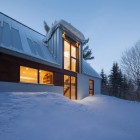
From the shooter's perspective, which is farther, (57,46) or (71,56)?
(71,56)

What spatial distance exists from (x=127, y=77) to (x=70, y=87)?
19531 mm

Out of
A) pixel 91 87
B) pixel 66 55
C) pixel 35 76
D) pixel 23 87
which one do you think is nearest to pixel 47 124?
pixel 23 87

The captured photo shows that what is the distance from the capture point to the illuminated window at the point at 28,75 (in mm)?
10522

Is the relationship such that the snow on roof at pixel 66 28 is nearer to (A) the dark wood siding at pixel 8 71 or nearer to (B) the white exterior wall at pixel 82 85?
(B) the white exterior wall at pixel 82 85

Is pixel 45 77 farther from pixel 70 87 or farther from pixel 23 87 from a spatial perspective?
pixel 70 87

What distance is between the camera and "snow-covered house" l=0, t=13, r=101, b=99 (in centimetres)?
960

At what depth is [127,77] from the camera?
105 ft

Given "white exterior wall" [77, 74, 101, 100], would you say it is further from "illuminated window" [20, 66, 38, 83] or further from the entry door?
"illuminated window" [20, 66, 38, 83]

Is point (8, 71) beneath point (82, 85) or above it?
above

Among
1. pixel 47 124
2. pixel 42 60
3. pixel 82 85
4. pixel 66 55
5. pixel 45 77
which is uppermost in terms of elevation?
pixel 66 55

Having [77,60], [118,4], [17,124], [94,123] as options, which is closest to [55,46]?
[77,60]

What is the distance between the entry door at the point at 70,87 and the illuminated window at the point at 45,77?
1792 mm

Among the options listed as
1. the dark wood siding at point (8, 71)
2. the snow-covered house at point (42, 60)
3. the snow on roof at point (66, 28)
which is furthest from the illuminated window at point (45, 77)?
the snow on roof at point (66, 28)

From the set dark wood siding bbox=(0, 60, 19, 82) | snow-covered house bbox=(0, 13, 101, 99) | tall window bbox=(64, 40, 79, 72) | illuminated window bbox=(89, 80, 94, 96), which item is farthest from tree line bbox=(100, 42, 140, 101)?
dark wood siding bbox=(0, 60, 19, 82)
